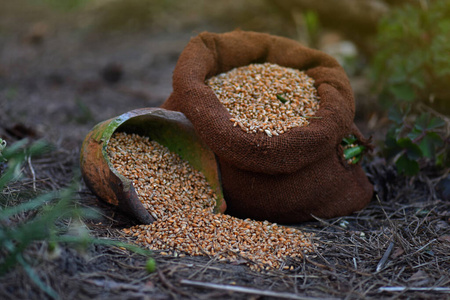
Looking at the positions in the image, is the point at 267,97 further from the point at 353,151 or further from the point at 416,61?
the point at 416,61

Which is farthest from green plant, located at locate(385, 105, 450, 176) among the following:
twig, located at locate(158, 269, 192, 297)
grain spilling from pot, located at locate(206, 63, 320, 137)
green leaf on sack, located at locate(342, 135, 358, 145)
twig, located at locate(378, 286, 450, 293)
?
twig, located at locate(158, 269, 192, 297)

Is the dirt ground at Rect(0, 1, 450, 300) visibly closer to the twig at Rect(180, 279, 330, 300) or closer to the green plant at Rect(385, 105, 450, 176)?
the twig at Rect(180, 279, 330, 300)

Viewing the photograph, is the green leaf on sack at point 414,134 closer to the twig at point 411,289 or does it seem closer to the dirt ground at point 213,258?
the dirt ground at point 213,258

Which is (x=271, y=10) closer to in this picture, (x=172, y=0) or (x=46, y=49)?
(x=172, y=0)

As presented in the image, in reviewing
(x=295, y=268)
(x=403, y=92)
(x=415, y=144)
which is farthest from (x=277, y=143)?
(x=403, y=92)

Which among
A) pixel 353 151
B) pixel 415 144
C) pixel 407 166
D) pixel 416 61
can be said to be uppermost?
pixel 416 61

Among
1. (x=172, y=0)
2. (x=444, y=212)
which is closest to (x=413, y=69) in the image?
(x=444, y=212)

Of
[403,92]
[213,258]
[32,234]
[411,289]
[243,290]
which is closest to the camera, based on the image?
[32,234]
